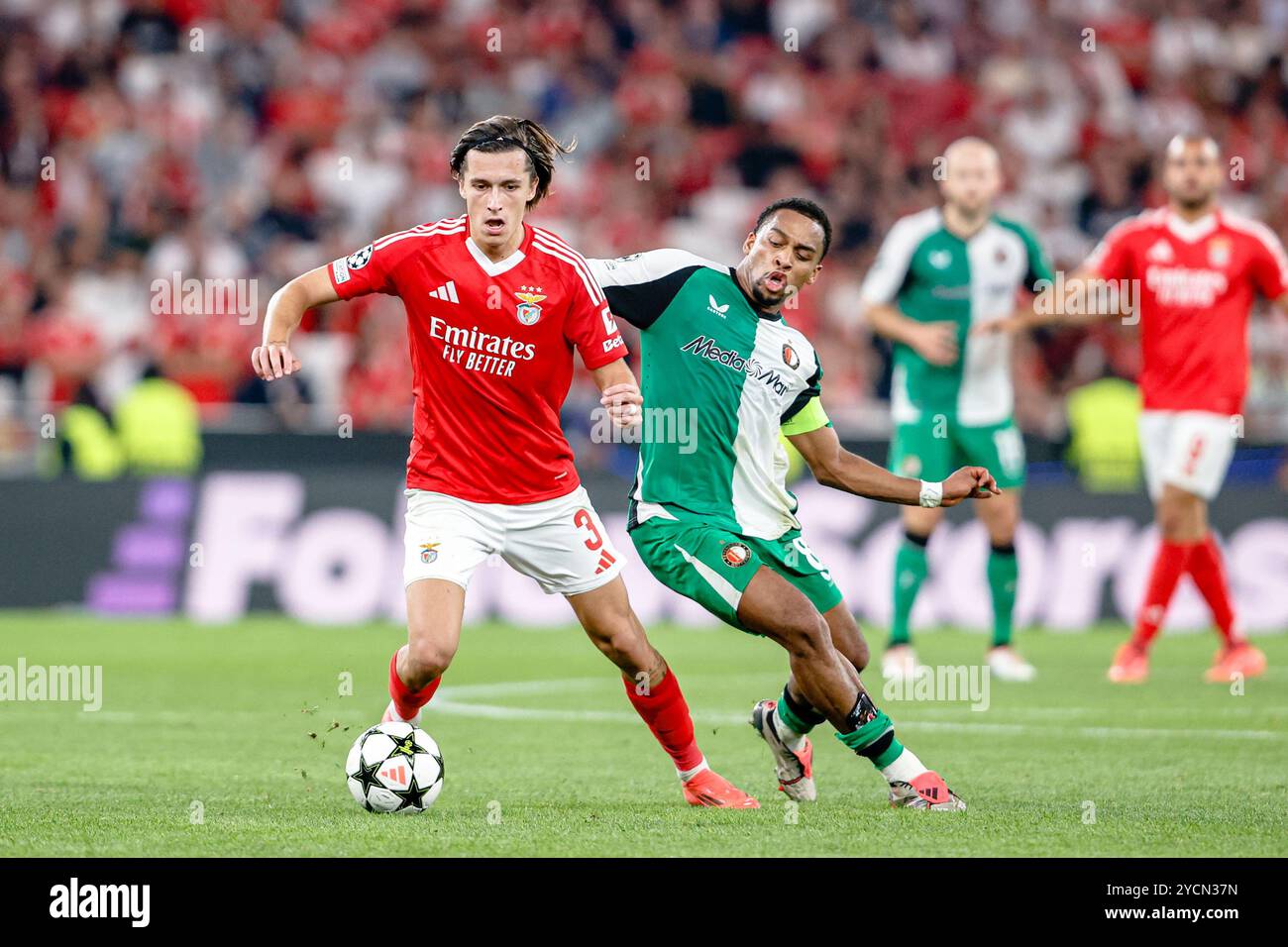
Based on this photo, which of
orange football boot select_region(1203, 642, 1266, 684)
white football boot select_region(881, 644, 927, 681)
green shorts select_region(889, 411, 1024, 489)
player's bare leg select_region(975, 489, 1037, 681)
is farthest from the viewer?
green shorts select_region(889, 411, 1024, 489)

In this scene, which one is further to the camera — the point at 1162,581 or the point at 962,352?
the point at 962,352

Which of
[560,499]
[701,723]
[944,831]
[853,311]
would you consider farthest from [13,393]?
[944,831]

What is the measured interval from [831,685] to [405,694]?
1509 mm

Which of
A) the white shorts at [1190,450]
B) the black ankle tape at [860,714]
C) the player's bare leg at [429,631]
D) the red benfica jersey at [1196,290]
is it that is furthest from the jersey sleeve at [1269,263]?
the player's bare leg at [429,631]

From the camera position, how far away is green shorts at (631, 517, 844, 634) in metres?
6.45

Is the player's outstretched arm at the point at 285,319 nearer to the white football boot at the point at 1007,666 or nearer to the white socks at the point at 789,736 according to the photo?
the white socks at the point at 789,736

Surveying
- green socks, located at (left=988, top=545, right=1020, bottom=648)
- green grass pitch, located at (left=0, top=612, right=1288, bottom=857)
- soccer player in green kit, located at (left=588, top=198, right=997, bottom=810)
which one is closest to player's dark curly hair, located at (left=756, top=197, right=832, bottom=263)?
soccer player in green kit, located at (left=588, top=198, right=997, bottom=810)

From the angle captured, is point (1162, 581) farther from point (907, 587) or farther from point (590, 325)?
point (590, 325)

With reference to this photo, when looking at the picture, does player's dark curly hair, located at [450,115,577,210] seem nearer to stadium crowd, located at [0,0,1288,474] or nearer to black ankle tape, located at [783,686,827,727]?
black ankle tape, located at [783,686,827,727]

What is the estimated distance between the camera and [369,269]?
659 centimetres

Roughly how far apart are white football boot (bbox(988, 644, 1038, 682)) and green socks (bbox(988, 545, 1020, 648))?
0.16 ft

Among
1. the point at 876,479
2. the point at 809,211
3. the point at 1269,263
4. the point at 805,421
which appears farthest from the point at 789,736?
the point at 1269,263

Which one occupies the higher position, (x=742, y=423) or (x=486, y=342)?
(x=486, y=342)
